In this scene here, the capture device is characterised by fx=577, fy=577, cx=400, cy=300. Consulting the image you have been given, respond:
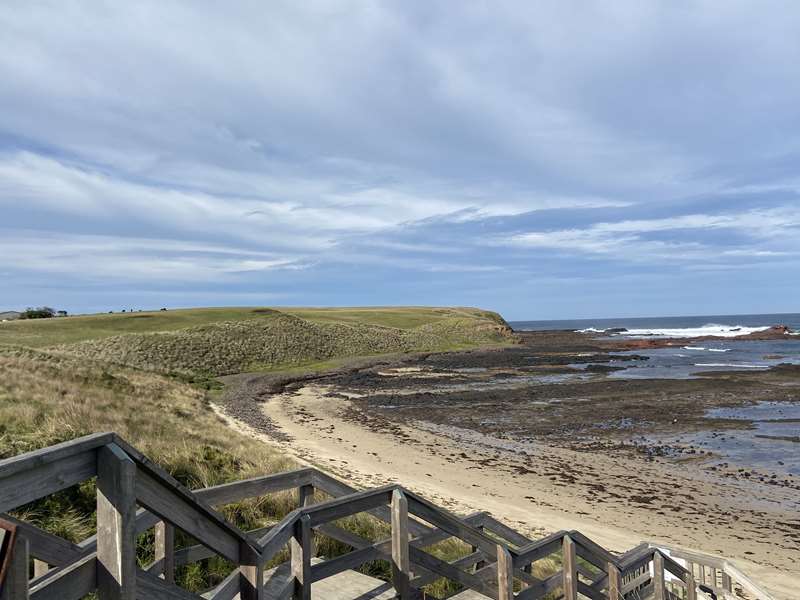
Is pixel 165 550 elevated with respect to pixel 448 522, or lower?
lower

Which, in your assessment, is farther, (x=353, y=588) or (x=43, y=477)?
(x=353, y=588)

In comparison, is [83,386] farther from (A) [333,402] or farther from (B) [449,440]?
(A) [333,402]

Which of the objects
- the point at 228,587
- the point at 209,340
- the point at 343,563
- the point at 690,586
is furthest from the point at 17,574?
the point at 209,340

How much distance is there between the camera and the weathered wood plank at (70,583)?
90.9 inches

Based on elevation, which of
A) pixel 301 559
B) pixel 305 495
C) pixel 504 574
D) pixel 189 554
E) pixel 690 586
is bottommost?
pixel 690 586

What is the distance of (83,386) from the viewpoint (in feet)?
60.1

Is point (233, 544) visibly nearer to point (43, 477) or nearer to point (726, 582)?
point (43, 477)

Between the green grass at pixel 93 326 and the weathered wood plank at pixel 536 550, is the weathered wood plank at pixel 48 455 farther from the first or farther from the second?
the green grass at pixel 93 326

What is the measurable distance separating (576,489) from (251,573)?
54.0ft

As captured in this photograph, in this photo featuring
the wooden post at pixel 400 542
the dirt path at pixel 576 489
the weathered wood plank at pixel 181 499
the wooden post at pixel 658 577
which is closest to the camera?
the weathered wood plank at pixel 181 499

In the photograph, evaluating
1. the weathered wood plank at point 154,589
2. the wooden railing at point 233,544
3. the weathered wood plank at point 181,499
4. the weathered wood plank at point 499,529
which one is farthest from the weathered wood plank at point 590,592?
the weathered wood plank at point 154,589

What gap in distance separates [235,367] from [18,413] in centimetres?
4319

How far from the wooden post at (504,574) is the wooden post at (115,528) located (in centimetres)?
361

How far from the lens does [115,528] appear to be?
2578 mm
